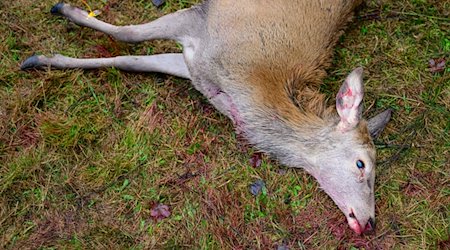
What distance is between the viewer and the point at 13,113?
6039mm

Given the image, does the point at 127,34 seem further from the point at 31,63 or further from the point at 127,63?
the point at 31,63

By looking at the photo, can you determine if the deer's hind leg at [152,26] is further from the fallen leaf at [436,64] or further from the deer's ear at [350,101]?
the fallen leaf at [436,64]

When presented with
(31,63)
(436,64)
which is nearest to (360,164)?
(436,64)

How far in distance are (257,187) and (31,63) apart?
247cm

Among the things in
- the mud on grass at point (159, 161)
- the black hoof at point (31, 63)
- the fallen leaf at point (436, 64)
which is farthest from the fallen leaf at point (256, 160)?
the black hoof at point (31, 63)

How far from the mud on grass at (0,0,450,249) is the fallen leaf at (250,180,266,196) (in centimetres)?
4

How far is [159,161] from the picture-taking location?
6.13 meters

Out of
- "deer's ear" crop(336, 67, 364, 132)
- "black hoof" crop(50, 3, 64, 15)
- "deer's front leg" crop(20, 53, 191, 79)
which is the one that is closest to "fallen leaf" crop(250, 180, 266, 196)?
"deer's ear" crop(336, 67, 364, 132)

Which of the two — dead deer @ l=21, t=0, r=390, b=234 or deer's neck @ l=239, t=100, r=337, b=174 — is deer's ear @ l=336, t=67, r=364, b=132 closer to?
dead deer @ l=21, t=0, r=390, b=234

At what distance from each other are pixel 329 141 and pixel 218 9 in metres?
1.50

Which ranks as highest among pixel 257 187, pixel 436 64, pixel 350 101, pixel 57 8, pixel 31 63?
pixel 350 101

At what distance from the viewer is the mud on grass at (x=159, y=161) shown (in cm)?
589

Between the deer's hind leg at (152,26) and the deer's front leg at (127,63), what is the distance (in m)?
0.23

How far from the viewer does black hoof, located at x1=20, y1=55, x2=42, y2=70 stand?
6.15 meters
